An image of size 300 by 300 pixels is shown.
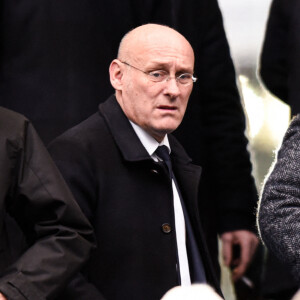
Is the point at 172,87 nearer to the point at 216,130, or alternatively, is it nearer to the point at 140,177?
the point at 140,177

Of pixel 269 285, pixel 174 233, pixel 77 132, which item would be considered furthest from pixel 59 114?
pixel 269 285

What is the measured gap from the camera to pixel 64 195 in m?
2.80

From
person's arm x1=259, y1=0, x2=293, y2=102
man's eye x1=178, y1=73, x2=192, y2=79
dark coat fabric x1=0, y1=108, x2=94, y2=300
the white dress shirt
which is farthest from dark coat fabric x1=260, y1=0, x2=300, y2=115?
dark coat fabric x1=0, y1=108, x2=94, y2=300

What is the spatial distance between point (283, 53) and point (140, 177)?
0.98 m

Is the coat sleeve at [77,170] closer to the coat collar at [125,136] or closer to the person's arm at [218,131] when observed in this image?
the coat collar at [125,136]

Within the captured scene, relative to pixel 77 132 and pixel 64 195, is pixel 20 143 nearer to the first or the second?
pixel 64 195

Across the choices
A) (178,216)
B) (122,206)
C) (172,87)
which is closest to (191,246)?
(178,216)

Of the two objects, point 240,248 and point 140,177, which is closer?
point 140,177

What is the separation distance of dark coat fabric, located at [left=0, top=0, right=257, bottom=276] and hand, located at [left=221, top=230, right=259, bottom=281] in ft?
0.13

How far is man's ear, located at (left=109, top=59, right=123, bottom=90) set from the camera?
3402 millimetres

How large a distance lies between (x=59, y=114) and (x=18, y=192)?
2.97 feet

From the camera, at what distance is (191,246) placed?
3.30 metres

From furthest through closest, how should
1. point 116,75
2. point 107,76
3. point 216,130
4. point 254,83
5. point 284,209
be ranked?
point 254,83, point 216,130, point 107,76, point 116,75, point 284,209

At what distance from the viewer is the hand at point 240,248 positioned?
3.86 m
